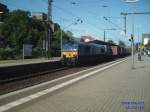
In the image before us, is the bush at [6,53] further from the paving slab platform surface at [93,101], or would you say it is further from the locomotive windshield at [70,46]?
the paving slab platform surface at [93,101]

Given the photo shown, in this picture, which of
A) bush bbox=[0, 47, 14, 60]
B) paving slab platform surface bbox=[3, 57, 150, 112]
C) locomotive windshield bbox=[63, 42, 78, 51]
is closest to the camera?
paving slab platform surface bbox=[3, 57, 150, 112]

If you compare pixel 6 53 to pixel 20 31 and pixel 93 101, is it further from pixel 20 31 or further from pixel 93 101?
pixel 93 101

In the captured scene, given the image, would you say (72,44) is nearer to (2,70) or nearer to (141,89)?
(2,70)

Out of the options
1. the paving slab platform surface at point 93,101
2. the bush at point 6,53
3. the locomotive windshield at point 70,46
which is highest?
the locomotive windshield at point 70,46

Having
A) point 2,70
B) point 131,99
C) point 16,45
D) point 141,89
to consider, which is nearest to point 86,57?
point 2,70

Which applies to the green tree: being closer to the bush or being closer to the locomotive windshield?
the bush

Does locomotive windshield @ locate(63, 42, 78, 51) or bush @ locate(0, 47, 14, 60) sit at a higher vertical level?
locomotive windshield @ locate(63, 42, 78, 51)

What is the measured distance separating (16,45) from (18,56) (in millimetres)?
16385

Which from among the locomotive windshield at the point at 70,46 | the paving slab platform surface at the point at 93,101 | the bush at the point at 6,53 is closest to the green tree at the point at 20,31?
the bush at the point at 6,53

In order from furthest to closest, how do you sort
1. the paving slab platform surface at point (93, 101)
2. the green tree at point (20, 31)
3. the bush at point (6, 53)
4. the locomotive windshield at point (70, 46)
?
the green tree at point (20, 31), the bush at point (6, 53), the locomotive windshield at point (70, 46), the paving slab platform surface at point (93, 101)

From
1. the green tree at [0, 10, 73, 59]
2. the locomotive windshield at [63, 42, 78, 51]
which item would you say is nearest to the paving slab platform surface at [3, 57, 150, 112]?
the locomotive windshield at [63, 42, 78, 51]

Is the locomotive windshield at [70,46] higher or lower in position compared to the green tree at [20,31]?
lower

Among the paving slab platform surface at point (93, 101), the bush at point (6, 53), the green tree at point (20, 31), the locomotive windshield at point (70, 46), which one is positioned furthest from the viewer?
the green tree at point (20, 31)

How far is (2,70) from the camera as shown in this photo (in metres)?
21.5
